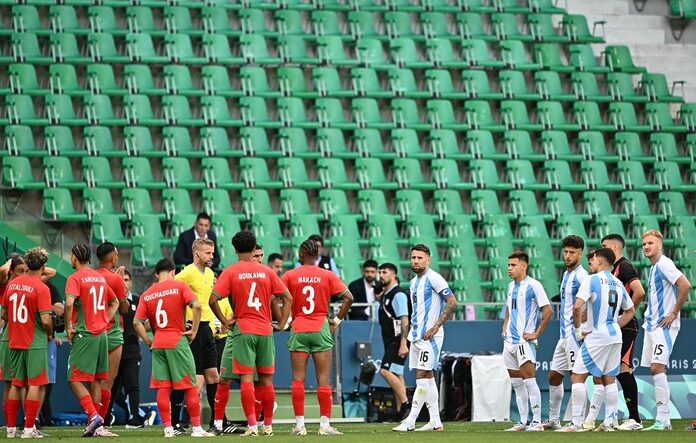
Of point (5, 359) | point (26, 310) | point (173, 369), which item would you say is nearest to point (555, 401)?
point (173, 369)

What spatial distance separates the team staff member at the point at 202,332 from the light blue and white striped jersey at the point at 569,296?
386 centimetres

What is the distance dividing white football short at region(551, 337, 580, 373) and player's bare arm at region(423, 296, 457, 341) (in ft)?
4.17

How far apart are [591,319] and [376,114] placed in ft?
36.3

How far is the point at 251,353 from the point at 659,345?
4.38 meters

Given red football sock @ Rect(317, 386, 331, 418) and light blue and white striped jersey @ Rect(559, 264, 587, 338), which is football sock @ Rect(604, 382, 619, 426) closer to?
light blue and white striped jersey @ Rect(559, 264, 587, 338)

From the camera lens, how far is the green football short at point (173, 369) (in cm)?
1206

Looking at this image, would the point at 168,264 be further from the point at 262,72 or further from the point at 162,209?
the point at 262,72

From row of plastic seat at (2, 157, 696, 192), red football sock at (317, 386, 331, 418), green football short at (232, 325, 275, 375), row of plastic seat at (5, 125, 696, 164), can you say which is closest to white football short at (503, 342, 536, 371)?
red football sock at (317, 386, 331, 418)

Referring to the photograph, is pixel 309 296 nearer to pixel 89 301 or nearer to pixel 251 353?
pixel 251 353

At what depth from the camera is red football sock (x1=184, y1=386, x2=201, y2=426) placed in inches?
474

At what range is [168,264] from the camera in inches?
492

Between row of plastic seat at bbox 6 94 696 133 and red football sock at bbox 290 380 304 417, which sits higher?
row of plastic seat at bbox 6 94 696 133

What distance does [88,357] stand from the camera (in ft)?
41.1

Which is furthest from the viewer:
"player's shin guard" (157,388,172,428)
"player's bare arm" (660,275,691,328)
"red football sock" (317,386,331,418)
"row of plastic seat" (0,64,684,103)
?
"row of plastic seat" (0,64,684,103)
